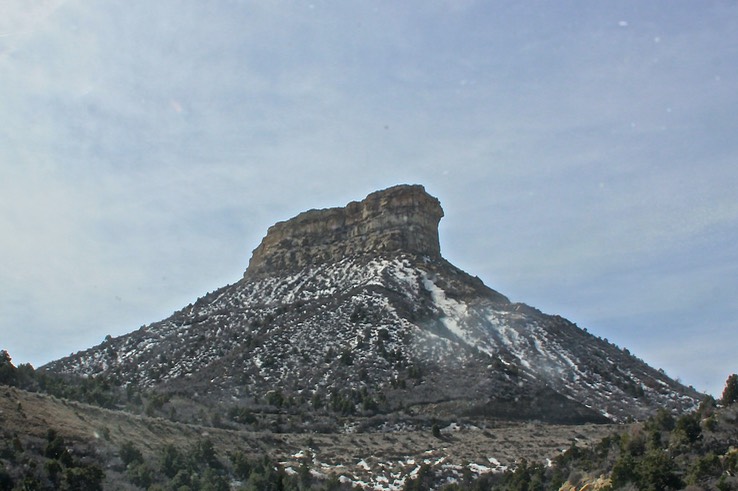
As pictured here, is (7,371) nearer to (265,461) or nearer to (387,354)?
(265,461)

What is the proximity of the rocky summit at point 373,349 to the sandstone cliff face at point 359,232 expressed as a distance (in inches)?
6.3

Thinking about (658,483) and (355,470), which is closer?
(658,483)

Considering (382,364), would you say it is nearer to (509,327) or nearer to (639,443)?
(509,327)

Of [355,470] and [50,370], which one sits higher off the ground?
[50,370]

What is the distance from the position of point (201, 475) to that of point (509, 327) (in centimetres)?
3872

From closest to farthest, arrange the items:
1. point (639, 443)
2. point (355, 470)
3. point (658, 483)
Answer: point (658, 483), point (639, 443), point (355, 470)

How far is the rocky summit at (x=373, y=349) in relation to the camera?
4988 cm

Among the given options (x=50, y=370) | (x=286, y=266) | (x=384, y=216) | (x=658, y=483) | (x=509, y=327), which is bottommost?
(x=658, y=483)

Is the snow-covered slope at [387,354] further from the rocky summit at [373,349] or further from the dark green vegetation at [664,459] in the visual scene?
the dark green vegetation at [664,459]

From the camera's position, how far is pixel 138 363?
202 feet

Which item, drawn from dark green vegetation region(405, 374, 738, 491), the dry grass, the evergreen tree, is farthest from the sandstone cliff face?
dark green vegetation region(405, 374, 738, 491)

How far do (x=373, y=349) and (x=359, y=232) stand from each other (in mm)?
23578

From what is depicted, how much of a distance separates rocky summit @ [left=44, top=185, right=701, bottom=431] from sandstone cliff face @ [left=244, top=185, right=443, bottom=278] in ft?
0.53

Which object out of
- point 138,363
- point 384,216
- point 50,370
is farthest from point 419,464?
point 384,216
